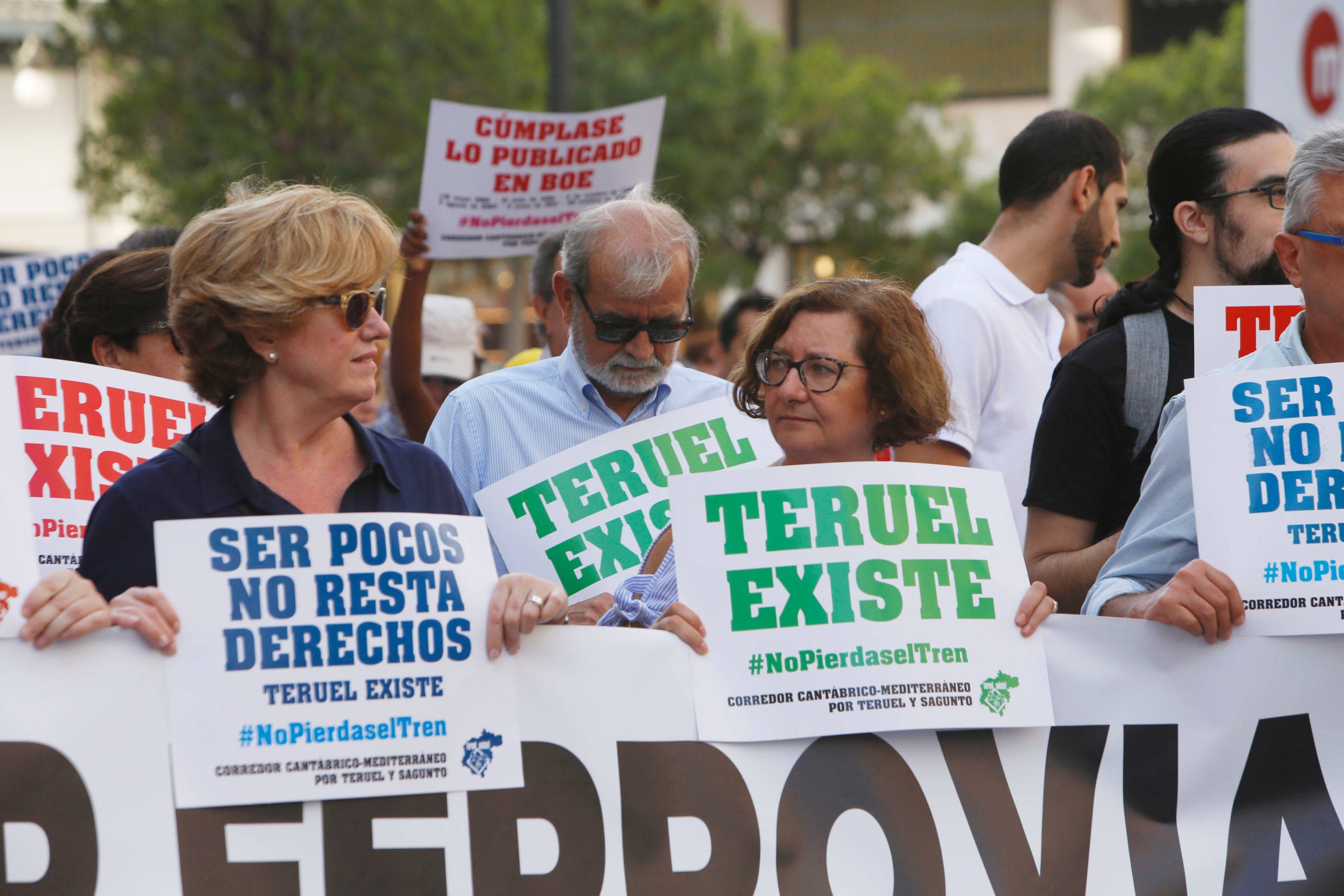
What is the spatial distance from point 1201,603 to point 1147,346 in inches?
31.1

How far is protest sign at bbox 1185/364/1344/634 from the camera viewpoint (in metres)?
2.63

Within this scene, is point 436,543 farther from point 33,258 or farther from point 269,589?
point 33,258

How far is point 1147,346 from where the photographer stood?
10.6 feet

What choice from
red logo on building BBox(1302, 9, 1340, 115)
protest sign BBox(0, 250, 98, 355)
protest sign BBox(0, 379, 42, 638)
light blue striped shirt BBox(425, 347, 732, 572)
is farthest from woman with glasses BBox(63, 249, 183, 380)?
red logo on building BBox(1302, 9, 1340, 115)

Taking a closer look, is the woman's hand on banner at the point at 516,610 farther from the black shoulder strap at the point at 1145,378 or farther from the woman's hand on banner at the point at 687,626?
the black shoulder strap at the point at 1145,378

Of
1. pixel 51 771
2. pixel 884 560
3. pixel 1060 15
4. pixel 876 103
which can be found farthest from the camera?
pixel 1060 15

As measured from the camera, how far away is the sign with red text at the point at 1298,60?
26.8ft

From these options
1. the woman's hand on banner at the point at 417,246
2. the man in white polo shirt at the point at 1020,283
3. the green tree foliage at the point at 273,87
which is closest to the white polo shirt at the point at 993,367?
the man in white polo shirt at the point at 1020,283

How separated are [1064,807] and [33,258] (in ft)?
17.1

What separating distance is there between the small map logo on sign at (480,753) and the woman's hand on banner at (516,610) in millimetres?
138

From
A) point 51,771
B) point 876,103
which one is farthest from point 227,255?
point 876,103

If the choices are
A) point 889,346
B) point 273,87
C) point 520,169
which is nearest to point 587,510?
point 889,346

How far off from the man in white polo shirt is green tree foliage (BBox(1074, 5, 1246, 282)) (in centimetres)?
2356

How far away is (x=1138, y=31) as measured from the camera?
3925 centimetres
